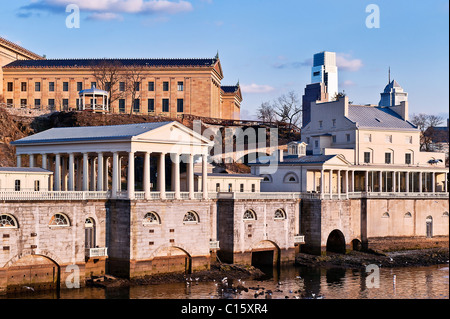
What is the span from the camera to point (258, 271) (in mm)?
68312

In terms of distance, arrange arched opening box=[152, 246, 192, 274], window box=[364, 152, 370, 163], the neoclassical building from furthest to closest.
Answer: the neoclassical building
window box=[364, 152, 370, 163]
arched opening box=[152, 246, 192, 274]

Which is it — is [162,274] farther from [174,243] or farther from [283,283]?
[283,283]

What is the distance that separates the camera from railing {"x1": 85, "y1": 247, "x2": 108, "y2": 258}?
59.0m

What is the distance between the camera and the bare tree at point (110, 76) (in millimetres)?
113750

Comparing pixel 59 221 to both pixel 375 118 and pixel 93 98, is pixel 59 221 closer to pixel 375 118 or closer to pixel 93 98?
pixel 93 98

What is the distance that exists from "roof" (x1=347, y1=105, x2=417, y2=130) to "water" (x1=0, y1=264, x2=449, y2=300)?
24817mm

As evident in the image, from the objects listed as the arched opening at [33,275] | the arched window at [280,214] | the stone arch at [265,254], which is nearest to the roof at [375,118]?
the arched window at [280,214]

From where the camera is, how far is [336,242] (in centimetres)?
8106

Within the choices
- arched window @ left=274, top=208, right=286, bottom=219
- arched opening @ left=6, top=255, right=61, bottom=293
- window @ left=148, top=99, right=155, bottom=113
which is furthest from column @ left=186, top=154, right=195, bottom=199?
window @ left=148, top=99, right=155, bottom=113

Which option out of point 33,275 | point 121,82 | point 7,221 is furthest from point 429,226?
point 7,221

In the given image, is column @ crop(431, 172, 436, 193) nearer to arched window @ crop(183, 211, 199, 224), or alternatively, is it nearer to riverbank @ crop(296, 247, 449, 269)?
riverbank @ crop(296, 247, 449, 269)

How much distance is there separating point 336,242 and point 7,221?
40421 mm

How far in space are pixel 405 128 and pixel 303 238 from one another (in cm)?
2768
